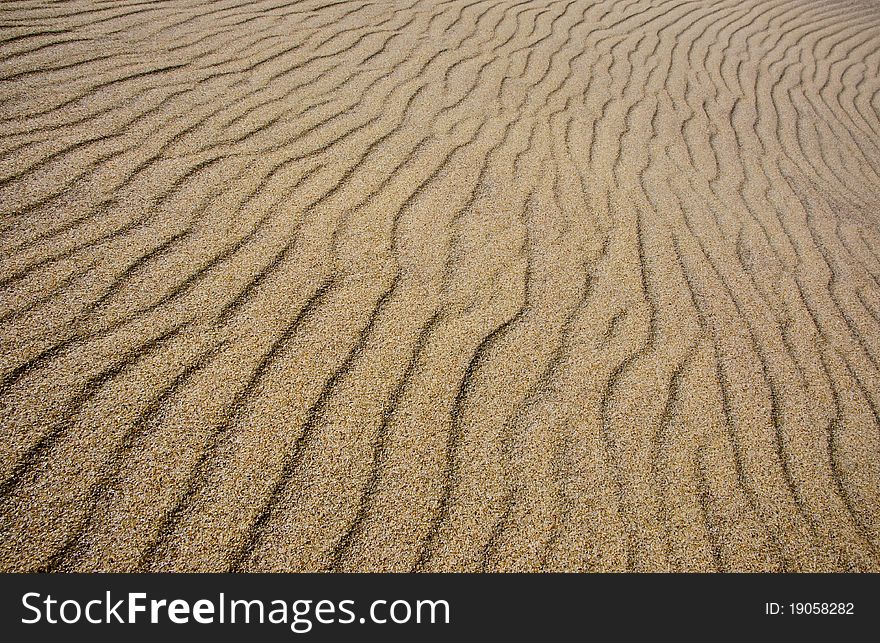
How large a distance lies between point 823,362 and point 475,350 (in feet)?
5.01

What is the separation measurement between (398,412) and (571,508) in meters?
0.60

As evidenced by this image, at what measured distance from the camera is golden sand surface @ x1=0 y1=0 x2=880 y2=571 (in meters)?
1.58

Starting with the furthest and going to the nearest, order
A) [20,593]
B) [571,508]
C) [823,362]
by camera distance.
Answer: [823,362] → [571,508] → [20,593]

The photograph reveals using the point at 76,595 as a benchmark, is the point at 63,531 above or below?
above

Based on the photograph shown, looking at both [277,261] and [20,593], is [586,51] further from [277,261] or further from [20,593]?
Result: [20,593]

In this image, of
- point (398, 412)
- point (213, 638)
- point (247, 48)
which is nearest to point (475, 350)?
point (398, 412)

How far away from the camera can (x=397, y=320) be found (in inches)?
83.8

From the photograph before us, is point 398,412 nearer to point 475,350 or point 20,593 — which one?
point 475,350

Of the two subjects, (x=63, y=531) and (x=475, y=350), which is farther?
(x=475, y=350)

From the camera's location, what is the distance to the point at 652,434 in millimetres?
1947

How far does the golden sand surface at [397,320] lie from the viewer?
158cm

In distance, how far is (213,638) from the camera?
1.39 metres

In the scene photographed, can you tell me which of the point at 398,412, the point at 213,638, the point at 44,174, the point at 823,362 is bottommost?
the point at 823,362

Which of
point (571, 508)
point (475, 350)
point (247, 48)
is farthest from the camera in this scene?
point (247, 48)
